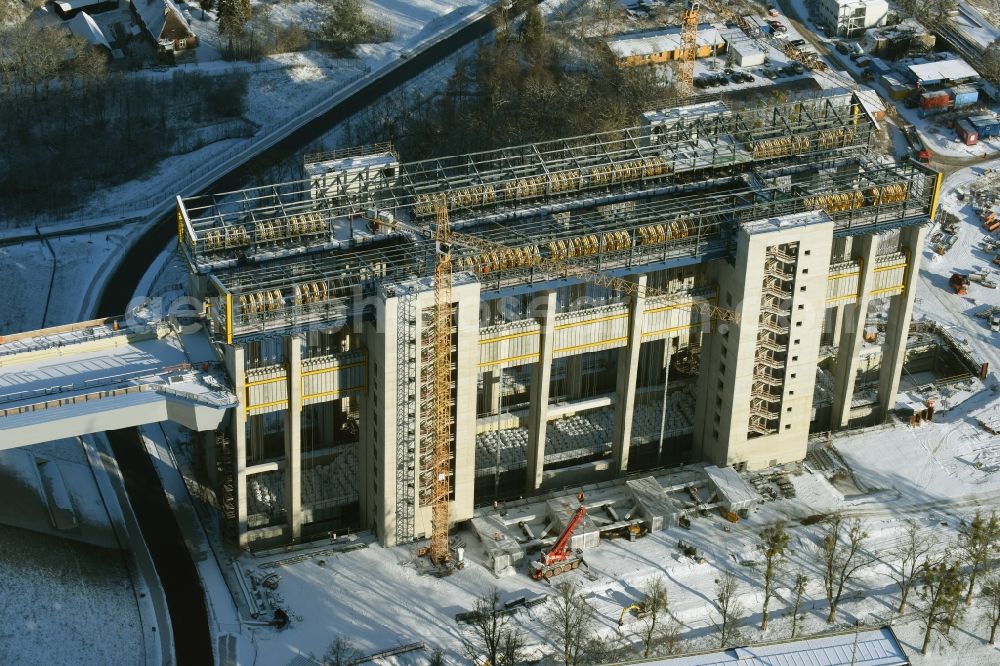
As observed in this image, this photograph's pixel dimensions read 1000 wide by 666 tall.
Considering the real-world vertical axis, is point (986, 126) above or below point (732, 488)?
above

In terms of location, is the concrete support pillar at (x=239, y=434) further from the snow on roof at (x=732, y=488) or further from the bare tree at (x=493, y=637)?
the snow on roof at (x=732, y=488)

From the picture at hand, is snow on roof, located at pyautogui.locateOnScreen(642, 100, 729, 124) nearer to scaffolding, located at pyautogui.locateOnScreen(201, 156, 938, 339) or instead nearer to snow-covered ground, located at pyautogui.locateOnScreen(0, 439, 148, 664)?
scaffolding, located at pyautogui.locateOnScreen(201, 156, 938, 339)

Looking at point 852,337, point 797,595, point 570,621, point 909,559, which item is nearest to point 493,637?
point 570,621

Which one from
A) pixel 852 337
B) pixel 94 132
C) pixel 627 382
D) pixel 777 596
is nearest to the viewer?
pixel 777 596

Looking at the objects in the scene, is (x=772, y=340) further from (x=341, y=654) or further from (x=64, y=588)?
(x=64, y=588)

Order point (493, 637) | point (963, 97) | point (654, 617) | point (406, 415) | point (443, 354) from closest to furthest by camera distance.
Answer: point (493, 637) < point (654, 617) < point (443, 354) < point (406, 415) < point (963, 97)

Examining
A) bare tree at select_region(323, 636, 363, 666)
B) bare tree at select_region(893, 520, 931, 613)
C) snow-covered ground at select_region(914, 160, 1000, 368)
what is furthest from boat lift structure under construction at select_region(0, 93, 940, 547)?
snow-covered ground at select_region(914, 160, 1000, 368)
